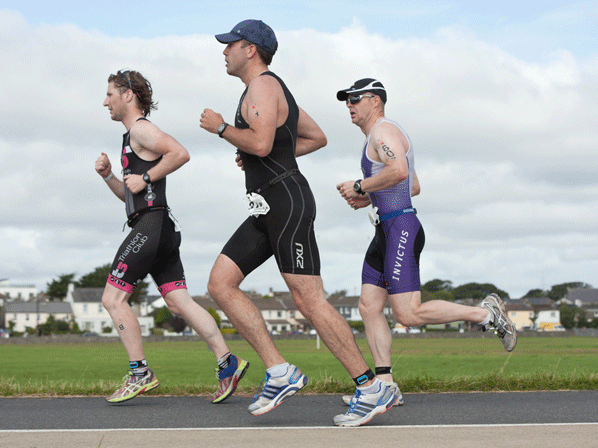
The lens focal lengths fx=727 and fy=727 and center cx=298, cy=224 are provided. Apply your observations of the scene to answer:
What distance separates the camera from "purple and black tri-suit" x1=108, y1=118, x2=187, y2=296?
543 centimetres

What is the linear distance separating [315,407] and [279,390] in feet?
2.54

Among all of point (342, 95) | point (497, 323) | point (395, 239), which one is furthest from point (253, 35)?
point (497, 323)

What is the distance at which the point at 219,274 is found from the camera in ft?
15.1

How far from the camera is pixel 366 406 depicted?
4.22 m

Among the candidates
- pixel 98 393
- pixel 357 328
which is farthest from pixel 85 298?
pixel 98 393

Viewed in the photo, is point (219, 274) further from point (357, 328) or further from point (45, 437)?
point (357, 328)

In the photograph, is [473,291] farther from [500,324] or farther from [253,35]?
[253,35]

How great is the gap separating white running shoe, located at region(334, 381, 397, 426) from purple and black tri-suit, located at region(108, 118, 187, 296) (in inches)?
79.2

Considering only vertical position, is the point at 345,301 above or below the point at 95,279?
below

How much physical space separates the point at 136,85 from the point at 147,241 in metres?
1.33

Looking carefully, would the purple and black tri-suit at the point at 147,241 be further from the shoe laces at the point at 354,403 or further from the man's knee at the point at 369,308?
the shoe laces at the point at 354,403

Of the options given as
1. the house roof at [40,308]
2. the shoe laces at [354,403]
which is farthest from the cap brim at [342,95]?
the house roof at [40,308]

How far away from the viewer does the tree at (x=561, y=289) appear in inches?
6816

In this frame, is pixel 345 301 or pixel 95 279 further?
pixel 345 301
